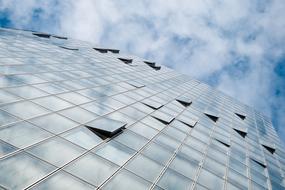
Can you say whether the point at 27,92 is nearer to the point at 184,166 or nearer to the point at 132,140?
the point at 132,140

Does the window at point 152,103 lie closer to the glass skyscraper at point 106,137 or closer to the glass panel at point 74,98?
the glass skyscraper at point 106,137

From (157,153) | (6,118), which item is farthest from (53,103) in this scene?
(157,153)

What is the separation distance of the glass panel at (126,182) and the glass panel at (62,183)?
1.06 metres

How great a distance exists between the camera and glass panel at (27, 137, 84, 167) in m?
13.1

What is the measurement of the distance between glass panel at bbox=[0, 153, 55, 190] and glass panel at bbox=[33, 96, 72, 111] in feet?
20.7

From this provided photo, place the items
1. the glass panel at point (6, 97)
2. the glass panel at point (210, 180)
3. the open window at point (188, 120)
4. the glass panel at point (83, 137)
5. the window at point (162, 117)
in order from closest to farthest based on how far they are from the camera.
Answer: the glass panel at point (83, 137) → the glass panel at point (6, 97) → the glass panel at point (210, 180) → the window at point (162, 117) → the open window at point (188, 120)

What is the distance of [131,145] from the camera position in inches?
720

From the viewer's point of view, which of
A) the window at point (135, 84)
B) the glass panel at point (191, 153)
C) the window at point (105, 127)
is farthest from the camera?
the window at point (135, 84)

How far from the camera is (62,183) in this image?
1178 centimetres

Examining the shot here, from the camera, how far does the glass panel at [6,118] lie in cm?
1444

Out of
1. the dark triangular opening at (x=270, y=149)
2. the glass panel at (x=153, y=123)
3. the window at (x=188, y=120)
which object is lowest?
the dark triangular opening at (x=270, y=149)

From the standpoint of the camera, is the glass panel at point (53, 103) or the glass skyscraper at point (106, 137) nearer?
the glass skyscraper at point (106, 137)

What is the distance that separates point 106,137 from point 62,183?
19.7 ft

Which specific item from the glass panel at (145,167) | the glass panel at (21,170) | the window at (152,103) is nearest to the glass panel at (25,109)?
the glass panel at (21,170)
